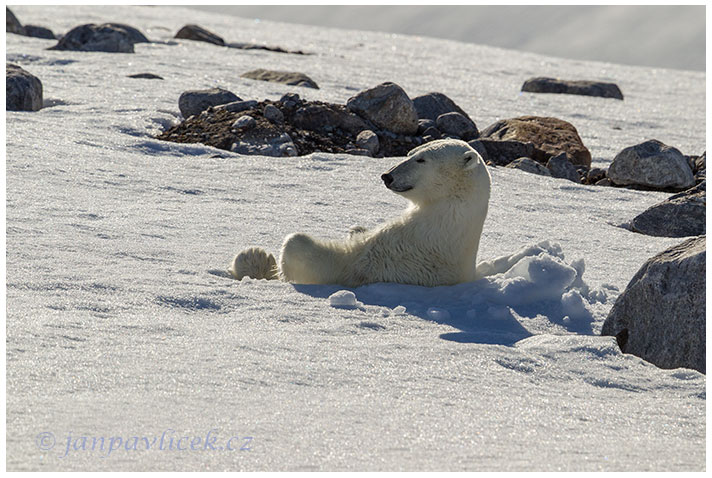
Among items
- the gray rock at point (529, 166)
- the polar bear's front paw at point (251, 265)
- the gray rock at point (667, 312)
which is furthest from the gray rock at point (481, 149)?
the gray rock at point (667, 312)

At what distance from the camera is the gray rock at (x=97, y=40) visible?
19.2 m

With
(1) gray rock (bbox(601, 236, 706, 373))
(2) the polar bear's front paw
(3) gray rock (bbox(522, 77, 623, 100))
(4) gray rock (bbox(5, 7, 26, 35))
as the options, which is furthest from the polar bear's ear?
(4) gray rock (bbox(5, 7, 26, 35))

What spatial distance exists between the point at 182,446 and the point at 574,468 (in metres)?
1.42

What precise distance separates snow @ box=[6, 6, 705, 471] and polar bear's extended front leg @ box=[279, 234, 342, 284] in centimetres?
22

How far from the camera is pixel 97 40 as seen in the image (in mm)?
19469

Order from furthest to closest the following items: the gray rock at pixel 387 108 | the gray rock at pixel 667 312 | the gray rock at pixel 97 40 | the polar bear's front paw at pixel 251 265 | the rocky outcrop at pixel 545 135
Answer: the gray rock at pixel 97 40 < the rocky outcrop at pixel 545 135 < the gray rock at pixel 387 108 < the polar bear's front paw at pixel 251 265 < the gray rock at pixel 667 312

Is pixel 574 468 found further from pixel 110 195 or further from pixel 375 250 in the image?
pixel 110 195

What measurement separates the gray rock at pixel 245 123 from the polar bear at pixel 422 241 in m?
5.64

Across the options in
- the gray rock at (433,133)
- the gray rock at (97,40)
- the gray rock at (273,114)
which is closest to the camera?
the gray rock at (273,114)

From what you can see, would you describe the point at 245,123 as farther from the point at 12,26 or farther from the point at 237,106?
the point at 12,26

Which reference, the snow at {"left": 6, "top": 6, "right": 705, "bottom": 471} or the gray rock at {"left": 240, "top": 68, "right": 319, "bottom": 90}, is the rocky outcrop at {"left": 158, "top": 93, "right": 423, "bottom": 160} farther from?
the gray rock at {"left": 240, "top": 68, "right": 319, "bottom": 90}

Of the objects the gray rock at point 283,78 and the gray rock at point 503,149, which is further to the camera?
the gray rock at point 283,78

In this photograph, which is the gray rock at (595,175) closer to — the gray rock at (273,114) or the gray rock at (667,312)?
the gray rock at (273,114)

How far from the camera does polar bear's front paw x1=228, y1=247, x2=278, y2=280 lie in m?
6.11
